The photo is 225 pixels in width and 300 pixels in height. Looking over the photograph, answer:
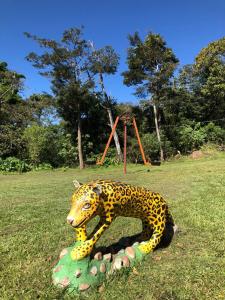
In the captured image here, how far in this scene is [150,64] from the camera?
778 inches

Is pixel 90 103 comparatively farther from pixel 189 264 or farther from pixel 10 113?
pixel 189 264

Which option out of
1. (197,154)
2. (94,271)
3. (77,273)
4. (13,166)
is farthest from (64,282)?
(197,154)

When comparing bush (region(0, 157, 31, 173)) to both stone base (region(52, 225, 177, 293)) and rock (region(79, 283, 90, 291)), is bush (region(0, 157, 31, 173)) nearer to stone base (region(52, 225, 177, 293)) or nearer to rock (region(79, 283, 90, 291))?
stone base (region(52, 225, 177, 293))

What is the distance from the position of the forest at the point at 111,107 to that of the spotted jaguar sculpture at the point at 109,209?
13689mm

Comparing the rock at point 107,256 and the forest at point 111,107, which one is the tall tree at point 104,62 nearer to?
the forest at point 111,107

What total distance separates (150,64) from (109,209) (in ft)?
58.8

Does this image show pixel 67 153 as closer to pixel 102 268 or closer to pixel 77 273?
pixel 102 268

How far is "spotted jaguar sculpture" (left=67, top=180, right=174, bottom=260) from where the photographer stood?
9.19ft

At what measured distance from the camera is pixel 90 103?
64.2ft

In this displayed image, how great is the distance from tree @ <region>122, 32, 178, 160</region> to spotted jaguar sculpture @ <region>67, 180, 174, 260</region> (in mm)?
16262

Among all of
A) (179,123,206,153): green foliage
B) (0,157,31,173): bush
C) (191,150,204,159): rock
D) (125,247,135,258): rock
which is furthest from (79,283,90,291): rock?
(179,123,206,153): green foliage

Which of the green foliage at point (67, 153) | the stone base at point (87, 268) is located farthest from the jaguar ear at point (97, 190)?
the green foliage at point (67, 153)

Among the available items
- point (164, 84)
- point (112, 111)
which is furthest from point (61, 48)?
point (164, 84)

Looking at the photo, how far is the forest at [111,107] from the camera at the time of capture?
707 inches
